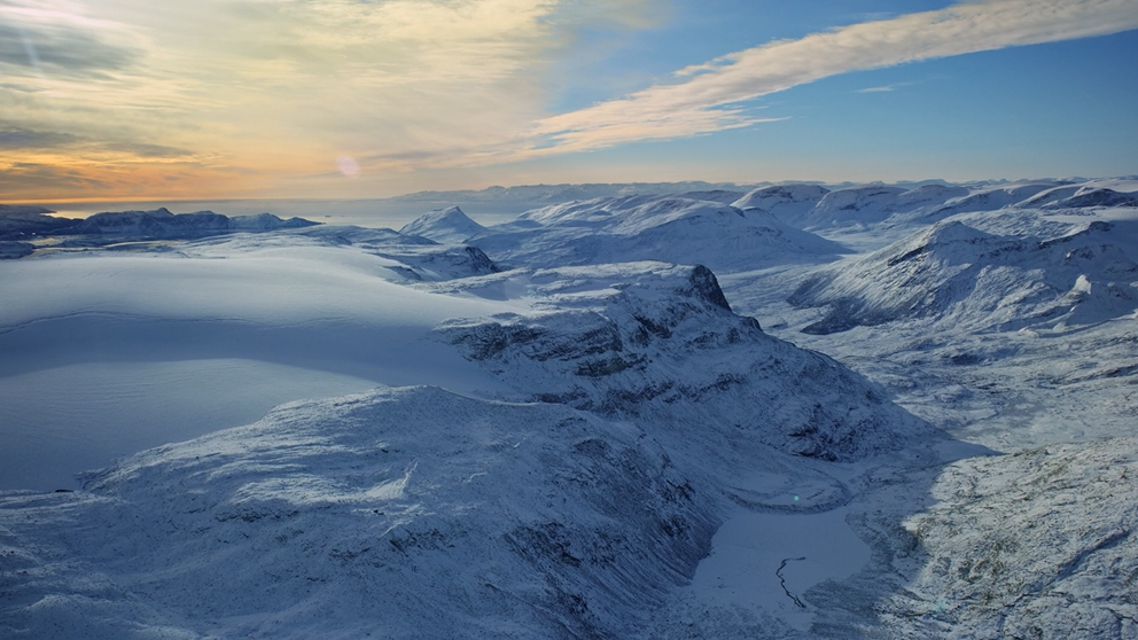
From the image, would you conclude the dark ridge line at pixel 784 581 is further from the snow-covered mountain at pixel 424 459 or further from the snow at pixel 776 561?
the snow-covered mountain at pixel 424 459

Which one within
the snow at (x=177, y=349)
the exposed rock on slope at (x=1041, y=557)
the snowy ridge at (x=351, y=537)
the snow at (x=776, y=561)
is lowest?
the snow at (x=776, y=561)

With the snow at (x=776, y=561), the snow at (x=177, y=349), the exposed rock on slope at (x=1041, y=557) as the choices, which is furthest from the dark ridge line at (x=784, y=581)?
the snow at (x=177, y=349)

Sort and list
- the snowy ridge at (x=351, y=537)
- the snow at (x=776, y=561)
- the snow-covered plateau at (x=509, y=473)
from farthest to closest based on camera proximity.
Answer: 1. the snow at (x=776, y=561)
2. the snow-covered plateau at (x=509, y=473)
3. the snowy ridge at (x=351, y=537)

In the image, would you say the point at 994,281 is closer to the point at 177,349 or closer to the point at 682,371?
the point at 682,371

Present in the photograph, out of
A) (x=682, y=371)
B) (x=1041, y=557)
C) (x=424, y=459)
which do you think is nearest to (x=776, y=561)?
(x=1041, y=557)

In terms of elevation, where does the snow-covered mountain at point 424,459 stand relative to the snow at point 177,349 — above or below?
below

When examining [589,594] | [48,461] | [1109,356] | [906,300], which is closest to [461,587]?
[589,594]

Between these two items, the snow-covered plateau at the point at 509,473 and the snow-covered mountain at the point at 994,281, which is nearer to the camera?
the snow-covered plateau at the point at 509,473

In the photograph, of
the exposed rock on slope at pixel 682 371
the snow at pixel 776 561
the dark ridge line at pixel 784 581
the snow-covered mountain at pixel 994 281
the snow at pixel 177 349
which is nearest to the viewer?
the snow at pixel 177 349

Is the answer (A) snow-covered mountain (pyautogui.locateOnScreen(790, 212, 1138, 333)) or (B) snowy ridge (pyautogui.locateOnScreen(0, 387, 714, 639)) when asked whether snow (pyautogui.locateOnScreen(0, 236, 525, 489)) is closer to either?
(B) snowy ridge (pyautogui.locateOnScreen(0, 387, 714, 639))
